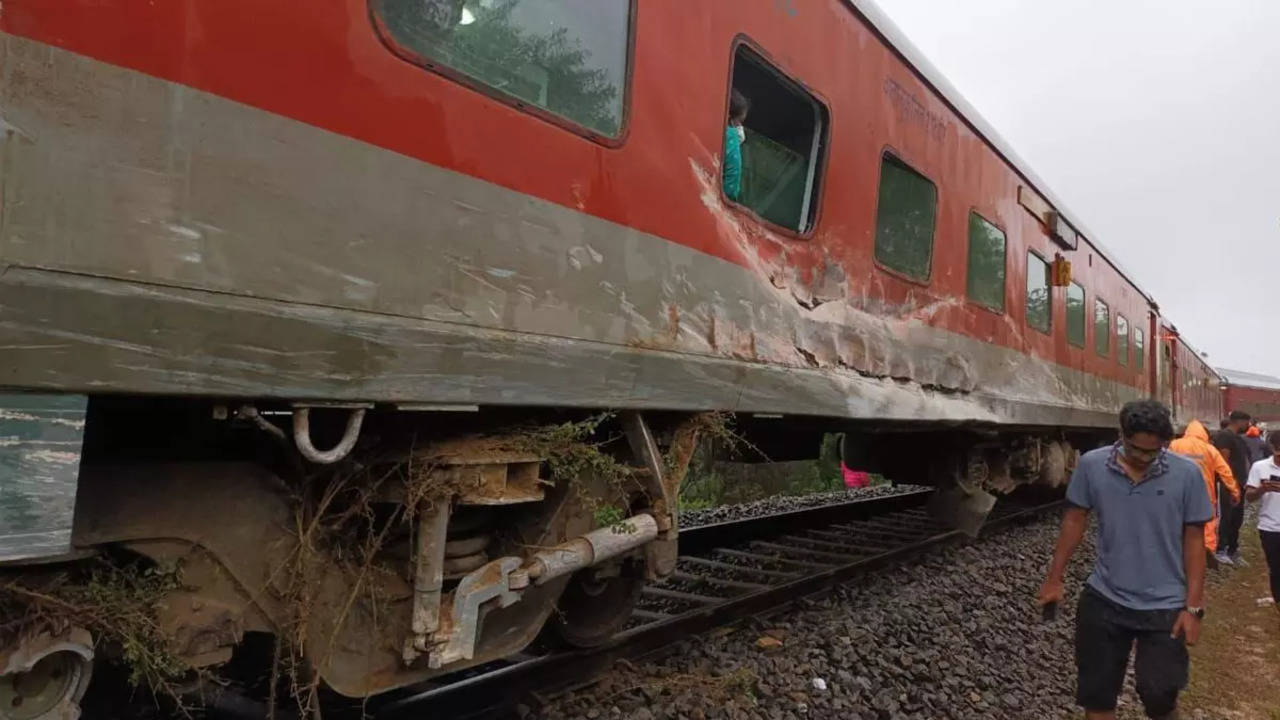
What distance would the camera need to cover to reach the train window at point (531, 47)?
2326 mm

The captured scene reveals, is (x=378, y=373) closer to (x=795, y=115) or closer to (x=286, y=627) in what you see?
(x=286, y=627)

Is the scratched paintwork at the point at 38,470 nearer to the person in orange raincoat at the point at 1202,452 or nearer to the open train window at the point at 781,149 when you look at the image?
the open train window at the point at 781,149

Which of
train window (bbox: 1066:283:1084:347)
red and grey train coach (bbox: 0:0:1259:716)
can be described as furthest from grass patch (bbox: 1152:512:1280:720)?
train window (bbox: 1066:283:1084:347)

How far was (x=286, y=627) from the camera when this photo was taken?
236 cm

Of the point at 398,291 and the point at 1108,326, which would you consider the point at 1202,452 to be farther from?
the point at 398,291

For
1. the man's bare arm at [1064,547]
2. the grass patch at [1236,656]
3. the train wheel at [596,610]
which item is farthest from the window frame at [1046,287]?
the train wheel at [596,610]

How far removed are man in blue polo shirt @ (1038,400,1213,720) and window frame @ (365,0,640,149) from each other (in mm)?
2403

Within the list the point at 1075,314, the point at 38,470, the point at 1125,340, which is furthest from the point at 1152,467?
the point at 1125,340

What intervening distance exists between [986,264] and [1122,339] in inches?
262

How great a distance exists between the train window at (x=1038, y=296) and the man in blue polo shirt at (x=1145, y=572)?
4.08 m

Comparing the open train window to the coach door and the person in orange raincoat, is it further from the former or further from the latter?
the coach door

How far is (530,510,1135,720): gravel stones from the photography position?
366cm

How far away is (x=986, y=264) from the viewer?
6.31 meters

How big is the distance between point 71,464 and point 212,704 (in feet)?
6.59
